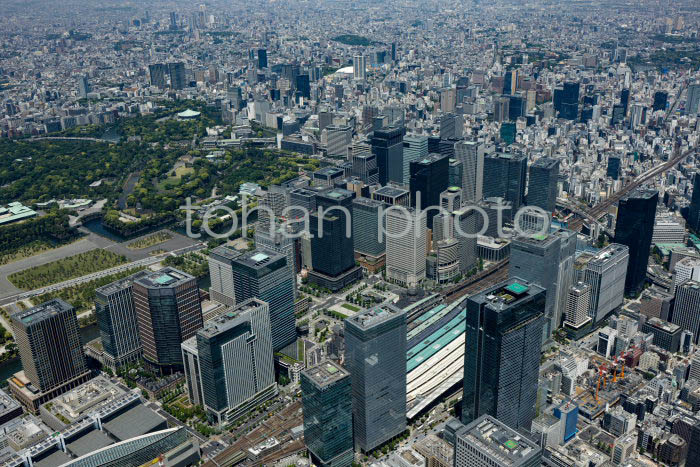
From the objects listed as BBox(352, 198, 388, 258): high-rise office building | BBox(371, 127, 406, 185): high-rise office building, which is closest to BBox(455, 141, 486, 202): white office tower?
BBox(371, 127, 406, 185): high-rise office building

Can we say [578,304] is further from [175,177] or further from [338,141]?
[175,177]

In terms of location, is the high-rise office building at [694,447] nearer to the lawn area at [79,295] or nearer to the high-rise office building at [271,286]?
the high-rise office building at [271,286]

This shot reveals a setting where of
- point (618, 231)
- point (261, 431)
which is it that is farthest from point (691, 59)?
point (261, 431)

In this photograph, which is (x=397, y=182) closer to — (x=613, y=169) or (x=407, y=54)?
(x=613, y=169)

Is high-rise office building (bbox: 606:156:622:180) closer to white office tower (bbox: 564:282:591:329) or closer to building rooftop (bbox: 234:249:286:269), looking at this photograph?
white office tower (bbox: 564:282:591:329)

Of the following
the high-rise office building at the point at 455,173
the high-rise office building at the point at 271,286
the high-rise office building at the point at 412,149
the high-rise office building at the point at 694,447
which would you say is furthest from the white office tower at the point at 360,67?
the high-rise office building at the point at 694,447

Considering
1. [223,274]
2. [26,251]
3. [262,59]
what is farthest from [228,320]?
[262,59]
